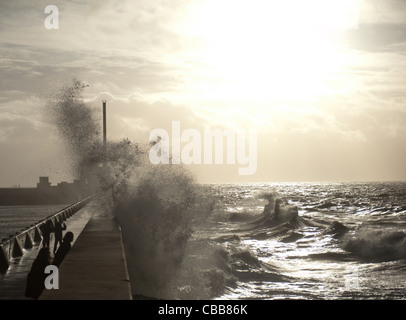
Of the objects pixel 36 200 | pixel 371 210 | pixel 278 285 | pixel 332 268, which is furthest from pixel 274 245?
pixel 36 200

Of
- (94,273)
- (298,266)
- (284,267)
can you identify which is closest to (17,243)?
(94,273)

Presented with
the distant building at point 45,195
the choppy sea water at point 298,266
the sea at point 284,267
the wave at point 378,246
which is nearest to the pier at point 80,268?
the sea at point 284,267

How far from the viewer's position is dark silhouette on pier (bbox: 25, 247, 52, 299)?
26.8 feet

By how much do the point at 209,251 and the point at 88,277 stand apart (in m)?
13.8

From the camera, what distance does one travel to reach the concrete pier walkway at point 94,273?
815 cm

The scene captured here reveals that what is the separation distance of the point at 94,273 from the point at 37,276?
1.76 meters

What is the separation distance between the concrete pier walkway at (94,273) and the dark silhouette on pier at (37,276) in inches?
5.9

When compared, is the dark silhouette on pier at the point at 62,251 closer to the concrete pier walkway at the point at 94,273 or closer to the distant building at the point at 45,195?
the concrete pier walkway at the point at 94,273

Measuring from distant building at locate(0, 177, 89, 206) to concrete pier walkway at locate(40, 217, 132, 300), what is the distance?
5576 centimetres

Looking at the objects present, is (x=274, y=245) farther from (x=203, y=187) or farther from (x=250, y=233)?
(x=250, y=233)

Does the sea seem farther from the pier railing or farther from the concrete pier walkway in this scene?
the pier railing

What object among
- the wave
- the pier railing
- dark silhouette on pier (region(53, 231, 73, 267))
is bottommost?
the wave

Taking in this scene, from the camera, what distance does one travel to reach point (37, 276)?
838cm

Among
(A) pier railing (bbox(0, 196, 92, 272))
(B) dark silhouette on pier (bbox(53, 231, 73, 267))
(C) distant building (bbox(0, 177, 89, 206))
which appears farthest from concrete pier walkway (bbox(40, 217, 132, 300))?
(C) distant building (bbox(0, 177, 89, 206))
